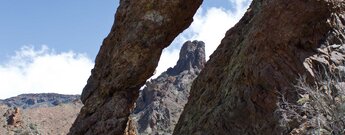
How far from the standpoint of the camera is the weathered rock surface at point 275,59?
481 inches

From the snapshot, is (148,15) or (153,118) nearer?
(148,15)

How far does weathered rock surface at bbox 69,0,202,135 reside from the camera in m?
17.6

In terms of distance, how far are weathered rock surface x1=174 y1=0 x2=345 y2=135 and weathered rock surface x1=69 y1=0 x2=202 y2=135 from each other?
4268 millimetres

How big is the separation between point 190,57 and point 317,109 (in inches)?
3916

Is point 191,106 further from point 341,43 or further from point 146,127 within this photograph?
point 146,127

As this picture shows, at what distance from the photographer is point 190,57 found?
110 metres

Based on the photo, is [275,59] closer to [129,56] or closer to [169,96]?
[129,56]

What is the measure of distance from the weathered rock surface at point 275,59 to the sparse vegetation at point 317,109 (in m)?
0.22

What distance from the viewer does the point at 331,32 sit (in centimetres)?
1266

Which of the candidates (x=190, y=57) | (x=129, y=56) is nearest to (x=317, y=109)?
(x=129, y=56)

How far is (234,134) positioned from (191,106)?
152 inches

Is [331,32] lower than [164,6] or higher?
lower

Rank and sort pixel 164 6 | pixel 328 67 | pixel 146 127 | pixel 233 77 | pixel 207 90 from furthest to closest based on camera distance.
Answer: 1. pixel 146 127
2. pixel 164 6
3. pixel 207 90
4. pixel 233 77
5. pixel 328 67

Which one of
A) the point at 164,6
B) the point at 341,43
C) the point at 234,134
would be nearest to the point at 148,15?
the point at 164,6
